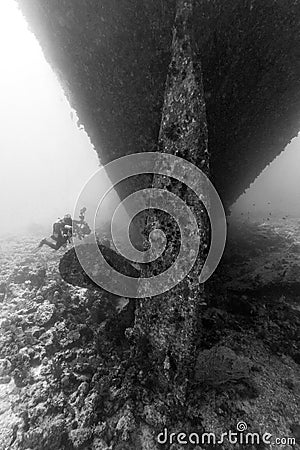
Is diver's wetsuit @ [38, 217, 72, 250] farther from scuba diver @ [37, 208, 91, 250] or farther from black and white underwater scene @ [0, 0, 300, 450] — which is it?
black and white underwater scene @ [0, 0, 300, 450]

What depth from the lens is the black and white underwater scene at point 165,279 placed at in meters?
4.25

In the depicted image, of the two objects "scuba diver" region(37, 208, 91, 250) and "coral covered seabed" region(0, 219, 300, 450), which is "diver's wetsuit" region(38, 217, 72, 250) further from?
"coral covered seabed" region(0, 219, 300, 450)

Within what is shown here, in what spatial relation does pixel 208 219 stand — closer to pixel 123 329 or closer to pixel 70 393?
pixel 123 329

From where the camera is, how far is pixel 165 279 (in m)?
4.75

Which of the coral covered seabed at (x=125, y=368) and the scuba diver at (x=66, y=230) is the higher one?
the scuba diver at (x=66, y=230)

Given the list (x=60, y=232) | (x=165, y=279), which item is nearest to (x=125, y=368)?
(x=165, y=279)

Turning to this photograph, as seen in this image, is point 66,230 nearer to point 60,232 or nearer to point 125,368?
point 60,232

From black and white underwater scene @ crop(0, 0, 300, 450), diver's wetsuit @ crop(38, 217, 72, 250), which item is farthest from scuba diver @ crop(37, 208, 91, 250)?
black and white underwater scene @ crop(0, 0, 300, 450)

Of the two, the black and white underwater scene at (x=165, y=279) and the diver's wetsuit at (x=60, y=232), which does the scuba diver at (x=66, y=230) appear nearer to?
the diver's wetsuit at (x=60, y=232)

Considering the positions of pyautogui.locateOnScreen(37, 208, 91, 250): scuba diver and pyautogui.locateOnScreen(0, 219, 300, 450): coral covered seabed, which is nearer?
pyautogui.locateOnScreen(0, 219, 300, 450): coral covered seabed

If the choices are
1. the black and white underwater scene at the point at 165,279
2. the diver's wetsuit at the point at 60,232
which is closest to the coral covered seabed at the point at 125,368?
the black and white underwater scene at the point at 165,279

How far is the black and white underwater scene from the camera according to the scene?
4.25m

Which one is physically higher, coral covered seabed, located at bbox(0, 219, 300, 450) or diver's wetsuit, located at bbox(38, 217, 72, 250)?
diver's wetsuit, located at bbox(38, 217, 72, 250)

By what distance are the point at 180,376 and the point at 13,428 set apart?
2.83 m
